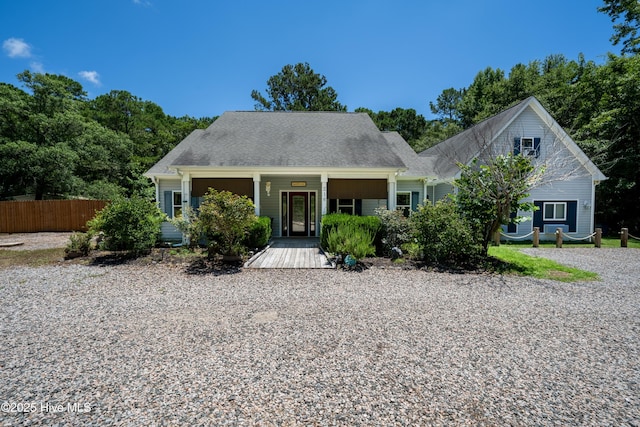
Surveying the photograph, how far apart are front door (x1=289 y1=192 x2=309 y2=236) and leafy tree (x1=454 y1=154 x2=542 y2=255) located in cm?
735

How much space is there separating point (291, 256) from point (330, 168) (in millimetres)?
4049

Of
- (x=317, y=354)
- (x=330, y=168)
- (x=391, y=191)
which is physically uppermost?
(x=330, y=168)

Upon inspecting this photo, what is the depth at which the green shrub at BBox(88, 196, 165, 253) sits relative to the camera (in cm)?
935

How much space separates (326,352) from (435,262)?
6494 mm

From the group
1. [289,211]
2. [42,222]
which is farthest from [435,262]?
[42,222]

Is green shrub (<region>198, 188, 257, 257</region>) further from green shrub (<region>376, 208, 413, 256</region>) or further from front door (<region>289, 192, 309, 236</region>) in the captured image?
front door (<region>289, 192, 309, 236</region>)

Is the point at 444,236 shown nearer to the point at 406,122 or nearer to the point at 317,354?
the point at 317,354

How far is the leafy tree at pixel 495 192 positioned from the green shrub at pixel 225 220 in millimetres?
7229

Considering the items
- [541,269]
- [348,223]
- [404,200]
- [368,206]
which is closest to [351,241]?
[348,223]

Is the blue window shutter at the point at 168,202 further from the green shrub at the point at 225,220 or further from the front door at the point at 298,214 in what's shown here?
the green shrub at the point at 225,220

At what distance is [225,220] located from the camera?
873cm

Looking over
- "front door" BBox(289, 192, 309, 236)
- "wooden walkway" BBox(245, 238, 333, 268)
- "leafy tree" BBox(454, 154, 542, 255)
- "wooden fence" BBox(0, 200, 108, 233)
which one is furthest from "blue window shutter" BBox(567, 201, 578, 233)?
"wooden fence" BBox(0, 200, 108, 233)

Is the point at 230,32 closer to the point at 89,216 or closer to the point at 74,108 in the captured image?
the point at 89,216

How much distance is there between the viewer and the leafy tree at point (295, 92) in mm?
32656
